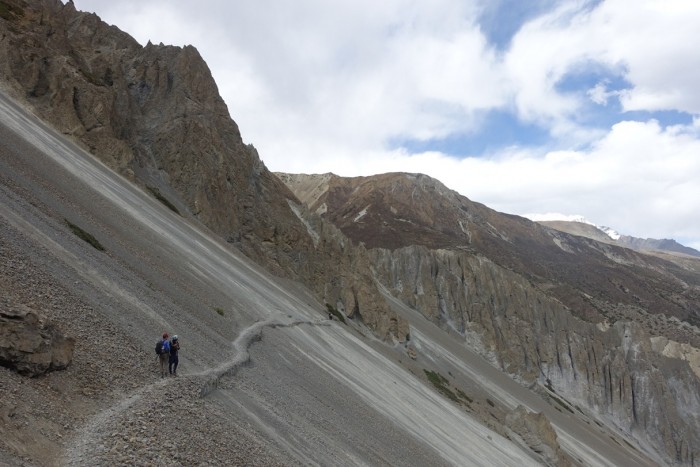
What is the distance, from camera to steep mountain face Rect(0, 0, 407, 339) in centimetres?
4681

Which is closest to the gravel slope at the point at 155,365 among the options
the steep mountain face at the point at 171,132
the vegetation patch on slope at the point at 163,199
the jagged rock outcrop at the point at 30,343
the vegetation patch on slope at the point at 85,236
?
the jagged rock outcrop at the point at 30,343

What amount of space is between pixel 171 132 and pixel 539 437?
52237 millimetres

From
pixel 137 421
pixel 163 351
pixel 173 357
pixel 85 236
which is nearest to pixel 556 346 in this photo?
pixel 85 236

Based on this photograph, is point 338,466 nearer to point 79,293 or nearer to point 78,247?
point 79,293

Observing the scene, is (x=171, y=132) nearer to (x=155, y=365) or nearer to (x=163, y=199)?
(x=163, y=199)

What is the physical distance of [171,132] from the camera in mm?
59156

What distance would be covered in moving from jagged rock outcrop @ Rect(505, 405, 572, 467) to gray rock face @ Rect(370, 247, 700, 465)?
145 ft

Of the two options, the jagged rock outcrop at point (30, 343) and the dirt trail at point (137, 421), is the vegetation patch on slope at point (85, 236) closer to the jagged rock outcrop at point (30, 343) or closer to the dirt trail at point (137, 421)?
the dirt trail at point (137, 421)

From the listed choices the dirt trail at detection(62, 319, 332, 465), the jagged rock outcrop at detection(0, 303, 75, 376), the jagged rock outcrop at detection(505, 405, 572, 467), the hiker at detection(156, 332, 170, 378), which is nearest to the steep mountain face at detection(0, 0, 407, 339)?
the jagged rock outcrop at detection(505, 405, 572, 467)

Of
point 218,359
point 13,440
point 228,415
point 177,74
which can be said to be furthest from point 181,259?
point 177,74

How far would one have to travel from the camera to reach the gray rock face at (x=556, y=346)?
98019mm

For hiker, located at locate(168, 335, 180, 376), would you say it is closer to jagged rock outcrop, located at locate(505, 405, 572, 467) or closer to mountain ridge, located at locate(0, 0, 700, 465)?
mountain ridge, located at locate(0, 0, 700, 465)

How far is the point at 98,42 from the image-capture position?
6775 centimetres

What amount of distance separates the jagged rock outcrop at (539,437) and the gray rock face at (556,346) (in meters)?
44.2
